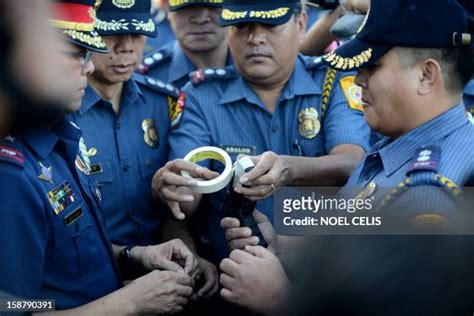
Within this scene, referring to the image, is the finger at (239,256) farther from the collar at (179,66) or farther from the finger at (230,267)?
the collar at (179,66)

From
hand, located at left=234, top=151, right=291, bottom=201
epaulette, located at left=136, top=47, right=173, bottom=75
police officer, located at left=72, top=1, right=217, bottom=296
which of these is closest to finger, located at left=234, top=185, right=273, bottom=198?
hand, located at left=234, top=151, right=291, bottom=201

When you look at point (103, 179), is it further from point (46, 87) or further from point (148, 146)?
point (46, 87)

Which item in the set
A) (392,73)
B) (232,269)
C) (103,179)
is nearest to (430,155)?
(392,73)

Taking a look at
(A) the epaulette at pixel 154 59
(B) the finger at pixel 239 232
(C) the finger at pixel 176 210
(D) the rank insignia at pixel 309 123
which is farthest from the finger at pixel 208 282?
(A) the epaulette at pixel 154 59

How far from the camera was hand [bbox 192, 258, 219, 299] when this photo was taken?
9.89ft

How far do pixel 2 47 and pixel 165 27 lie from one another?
4850 millimetres

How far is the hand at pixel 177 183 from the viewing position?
9.02 feet

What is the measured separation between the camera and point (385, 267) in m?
1.74

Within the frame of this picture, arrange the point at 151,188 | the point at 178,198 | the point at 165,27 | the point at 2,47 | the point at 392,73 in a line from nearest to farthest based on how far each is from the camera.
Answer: the point at 2,47, the point at 392,73, the point at 178,198, the point at 151,188, the point at 165,27

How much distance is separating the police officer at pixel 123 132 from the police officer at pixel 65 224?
0.60m

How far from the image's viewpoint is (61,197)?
7.70 feet

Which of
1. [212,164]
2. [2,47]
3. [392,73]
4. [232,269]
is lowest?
[232,269]

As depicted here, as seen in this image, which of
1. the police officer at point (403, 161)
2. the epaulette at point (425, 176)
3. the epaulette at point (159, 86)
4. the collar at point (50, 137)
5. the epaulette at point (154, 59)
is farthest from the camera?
the epaulette at point (154, 59)

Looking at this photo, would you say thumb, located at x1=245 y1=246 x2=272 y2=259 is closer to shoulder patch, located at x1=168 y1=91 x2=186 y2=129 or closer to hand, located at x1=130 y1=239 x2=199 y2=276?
hand, located at x1=130 y1=239 x2=199 y2=276
